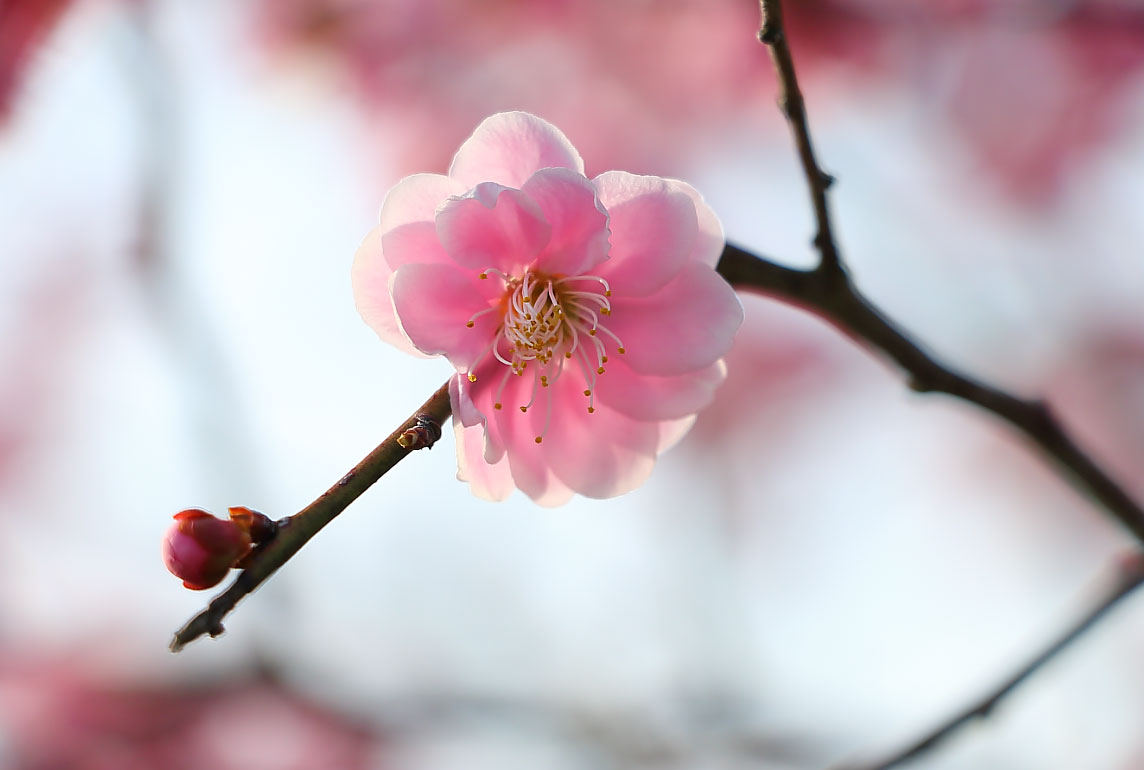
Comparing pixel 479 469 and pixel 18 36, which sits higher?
pixel 18 36

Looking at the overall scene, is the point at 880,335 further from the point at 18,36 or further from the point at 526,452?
the point at 18,36

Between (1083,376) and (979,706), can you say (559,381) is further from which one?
(1083,376)

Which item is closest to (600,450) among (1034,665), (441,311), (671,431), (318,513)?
(671,431)

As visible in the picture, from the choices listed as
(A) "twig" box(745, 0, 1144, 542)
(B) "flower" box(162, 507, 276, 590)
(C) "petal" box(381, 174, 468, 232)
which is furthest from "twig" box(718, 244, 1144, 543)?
(B) "flower" box(162, 507, 276, 590)

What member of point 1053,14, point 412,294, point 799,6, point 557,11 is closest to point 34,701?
point 557,11

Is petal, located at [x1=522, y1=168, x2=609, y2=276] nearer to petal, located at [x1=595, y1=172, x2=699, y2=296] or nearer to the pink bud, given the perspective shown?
petal, located at [x1=595, y1=172, x2=699, y2=296]

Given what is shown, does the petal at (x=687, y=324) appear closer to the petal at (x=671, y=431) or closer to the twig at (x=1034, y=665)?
the petal at (x=671, y=431)
